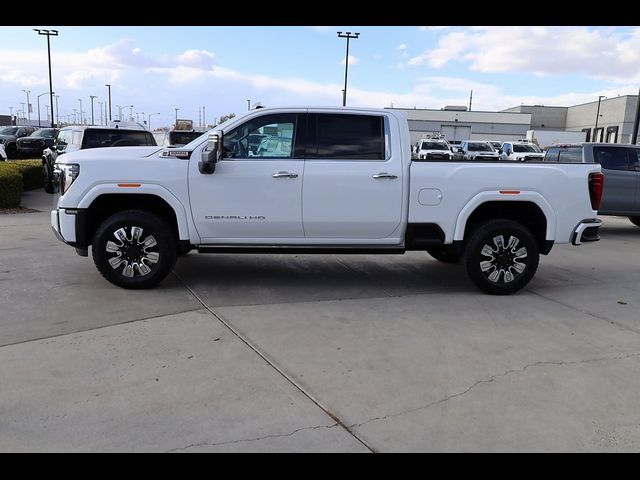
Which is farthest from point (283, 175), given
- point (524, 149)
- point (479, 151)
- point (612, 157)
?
point (479, 151)

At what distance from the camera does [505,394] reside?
372cm

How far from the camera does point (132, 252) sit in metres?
5.88

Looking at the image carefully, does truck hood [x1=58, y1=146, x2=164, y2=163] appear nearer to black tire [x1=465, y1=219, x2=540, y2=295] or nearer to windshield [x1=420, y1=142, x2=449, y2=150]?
black tire [x1=465, y1=219, x2=540, y2=295]

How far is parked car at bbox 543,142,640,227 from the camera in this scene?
1073 cm

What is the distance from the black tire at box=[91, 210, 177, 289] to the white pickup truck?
1cm

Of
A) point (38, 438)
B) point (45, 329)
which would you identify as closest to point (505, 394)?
point (38, 438)

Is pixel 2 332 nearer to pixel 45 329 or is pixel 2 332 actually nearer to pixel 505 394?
pixel 45 329

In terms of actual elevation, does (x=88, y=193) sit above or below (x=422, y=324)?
above

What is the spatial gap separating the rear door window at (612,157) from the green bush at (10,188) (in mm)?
12627

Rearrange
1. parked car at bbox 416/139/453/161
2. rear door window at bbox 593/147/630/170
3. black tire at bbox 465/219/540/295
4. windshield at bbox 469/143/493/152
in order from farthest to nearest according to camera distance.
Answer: windshield at bbox 469/143/493/152, parked car at bbox 416/139/453/161, rear door window at bbox 593/147/630/170, black tire at bbox 465/219/540/295

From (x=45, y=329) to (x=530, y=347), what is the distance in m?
4.24

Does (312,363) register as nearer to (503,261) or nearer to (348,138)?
(348,138)

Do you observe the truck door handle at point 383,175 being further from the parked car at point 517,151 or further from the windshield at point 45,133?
the windshield at point 45,133

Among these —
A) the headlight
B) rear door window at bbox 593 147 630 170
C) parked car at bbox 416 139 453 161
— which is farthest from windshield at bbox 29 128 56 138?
Result: rear door window at bbox 593 147 630 170
